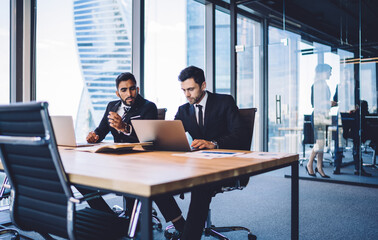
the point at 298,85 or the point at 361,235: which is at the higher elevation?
the point at 298,85

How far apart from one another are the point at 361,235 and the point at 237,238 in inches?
39.9

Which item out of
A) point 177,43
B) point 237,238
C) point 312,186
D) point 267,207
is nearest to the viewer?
point 237,238

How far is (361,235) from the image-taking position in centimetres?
268

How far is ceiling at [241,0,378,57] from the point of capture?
4.69 metres

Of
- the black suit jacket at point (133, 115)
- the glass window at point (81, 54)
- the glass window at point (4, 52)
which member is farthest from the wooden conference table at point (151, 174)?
the glass window at point (81, 54)

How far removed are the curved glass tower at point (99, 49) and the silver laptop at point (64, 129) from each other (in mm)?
1566

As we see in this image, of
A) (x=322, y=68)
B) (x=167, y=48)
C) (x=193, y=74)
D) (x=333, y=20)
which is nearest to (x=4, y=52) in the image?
(x=193, y=74)

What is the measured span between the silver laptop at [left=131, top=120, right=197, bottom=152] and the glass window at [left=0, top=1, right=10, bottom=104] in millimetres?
1848

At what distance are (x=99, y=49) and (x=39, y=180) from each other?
3281 mm

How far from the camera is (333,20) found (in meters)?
5.03

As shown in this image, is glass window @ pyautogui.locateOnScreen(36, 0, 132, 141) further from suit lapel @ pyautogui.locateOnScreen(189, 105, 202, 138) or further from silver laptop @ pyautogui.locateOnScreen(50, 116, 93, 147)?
suit lapel @ pyautogui.locateOnScreen(189, 105, 202, 138)

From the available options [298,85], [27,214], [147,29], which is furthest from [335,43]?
[27,214]

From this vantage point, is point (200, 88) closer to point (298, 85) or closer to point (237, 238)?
point (237, 238)

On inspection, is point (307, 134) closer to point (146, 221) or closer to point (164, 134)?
point (164, 134)
